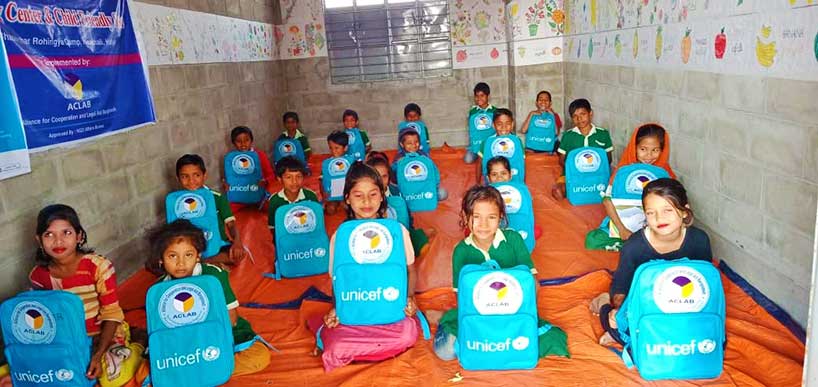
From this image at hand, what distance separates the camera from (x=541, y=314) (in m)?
3.51

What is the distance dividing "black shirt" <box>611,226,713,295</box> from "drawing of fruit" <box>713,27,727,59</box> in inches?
56.4

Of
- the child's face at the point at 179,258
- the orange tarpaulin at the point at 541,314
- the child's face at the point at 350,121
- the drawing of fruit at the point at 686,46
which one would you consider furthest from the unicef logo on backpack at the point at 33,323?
the child's face at the point at 350,121

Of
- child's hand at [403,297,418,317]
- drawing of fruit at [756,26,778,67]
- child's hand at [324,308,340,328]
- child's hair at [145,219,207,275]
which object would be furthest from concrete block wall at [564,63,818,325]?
child's hair at [145,219,207,275]

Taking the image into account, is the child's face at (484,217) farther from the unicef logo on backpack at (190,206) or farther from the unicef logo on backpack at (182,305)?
the unicef logo on backpack at (190,206)

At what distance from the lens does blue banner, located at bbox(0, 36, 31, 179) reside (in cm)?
319

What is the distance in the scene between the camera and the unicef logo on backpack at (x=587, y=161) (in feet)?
17.6

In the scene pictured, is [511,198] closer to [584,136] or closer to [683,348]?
[683,348]

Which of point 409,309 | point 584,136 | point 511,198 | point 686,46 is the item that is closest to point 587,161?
point 584,136

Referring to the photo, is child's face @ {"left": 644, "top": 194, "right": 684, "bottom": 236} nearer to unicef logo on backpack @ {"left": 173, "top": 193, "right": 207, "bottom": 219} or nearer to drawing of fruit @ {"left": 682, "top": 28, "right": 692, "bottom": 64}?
drawing of fruit @ {"left": 682, "top": 28, "right": 692, "bottom": 64}

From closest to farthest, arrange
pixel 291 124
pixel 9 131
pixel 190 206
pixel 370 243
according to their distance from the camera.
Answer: pixel 370 243 → pixel 9 131 → pixel 190 206 → pixel 291 124

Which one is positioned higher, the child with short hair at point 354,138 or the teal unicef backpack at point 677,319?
the child with short hair at point 354,138

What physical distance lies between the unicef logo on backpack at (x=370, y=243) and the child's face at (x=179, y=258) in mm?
780

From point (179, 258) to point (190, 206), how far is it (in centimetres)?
174

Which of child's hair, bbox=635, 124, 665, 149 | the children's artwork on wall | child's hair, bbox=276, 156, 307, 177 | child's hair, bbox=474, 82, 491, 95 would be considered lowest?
child's hair, bbox=276, 156, 307, 177
